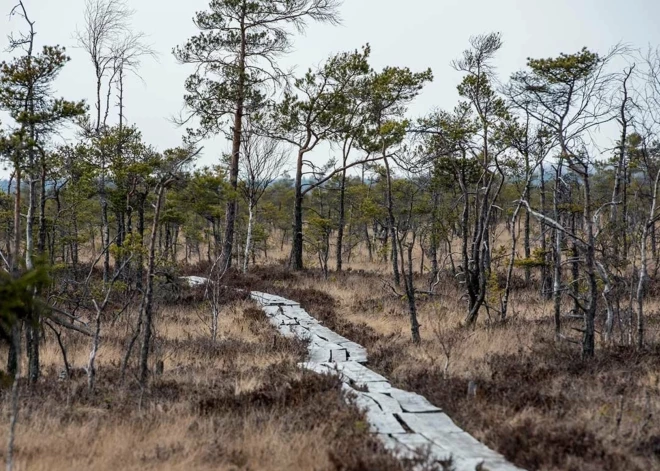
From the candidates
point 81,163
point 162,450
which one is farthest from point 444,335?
point 81,163

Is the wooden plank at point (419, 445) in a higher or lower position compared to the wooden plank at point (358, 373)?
higher

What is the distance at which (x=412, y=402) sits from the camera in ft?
22.1

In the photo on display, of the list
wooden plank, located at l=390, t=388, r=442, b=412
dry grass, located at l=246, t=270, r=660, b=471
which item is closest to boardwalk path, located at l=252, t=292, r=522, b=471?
wooden plank, located at l=390, t=388, r=442, b=412

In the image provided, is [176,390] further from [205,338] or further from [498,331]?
[498,331]

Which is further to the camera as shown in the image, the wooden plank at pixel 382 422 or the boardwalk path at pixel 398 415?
the wooden plank at pixel 382 422

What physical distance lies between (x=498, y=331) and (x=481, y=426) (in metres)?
5.13

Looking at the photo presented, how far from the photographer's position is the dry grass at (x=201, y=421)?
16.0ft

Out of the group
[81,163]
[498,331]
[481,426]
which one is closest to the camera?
[481,426]

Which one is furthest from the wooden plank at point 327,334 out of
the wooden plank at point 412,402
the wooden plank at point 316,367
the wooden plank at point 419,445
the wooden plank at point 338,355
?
the wooden plank at point 419,445

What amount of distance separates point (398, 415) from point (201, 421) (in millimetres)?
2363

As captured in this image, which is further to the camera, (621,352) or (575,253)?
(575,253)

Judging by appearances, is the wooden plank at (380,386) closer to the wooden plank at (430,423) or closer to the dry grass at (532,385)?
the dry grass at (532,385)

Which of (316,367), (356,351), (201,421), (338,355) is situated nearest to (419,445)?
(201,421)

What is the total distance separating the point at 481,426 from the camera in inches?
230
